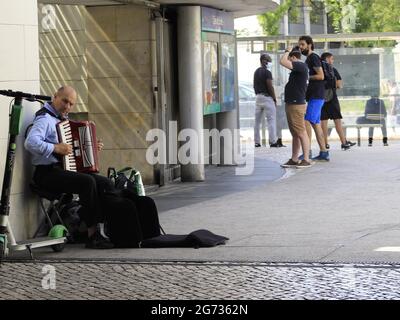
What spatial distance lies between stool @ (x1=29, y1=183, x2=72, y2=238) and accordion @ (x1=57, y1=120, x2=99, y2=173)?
0.96ft

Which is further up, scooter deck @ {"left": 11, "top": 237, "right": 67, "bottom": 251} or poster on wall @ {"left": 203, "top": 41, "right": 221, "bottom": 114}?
poster on wall @ {"left": 203, "top": 41, "right": 221, "bottom": 114}

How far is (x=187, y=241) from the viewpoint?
9.25 m

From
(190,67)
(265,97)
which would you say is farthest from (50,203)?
(265,97)

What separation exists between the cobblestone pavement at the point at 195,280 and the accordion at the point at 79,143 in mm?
1135

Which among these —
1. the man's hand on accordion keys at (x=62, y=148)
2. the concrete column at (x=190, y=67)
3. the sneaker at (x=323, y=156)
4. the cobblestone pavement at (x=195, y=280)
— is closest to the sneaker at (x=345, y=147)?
the sneaker at (x=323, y=156)

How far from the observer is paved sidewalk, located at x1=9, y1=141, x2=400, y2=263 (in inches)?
349

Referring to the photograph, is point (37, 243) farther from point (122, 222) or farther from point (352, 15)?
point (352, 15)

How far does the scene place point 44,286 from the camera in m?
7.66

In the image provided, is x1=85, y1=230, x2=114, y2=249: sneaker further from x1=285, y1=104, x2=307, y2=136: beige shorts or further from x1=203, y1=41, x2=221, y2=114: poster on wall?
x1=285, y1=104, x2=307, y2=136: beige shorts

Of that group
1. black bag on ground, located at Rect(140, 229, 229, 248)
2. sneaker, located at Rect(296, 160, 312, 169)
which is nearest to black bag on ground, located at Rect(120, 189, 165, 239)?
black bag on ground, located at Rect(140, 229, 229, 248)

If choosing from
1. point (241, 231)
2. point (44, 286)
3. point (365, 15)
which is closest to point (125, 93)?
point (241, 231)

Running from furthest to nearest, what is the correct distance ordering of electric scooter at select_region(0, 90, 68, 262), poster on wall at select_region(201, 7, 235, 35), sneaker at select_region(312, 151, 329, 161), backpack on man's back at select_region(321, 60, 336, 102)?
backpack on man's back at select_region(321, 60, 336, 102)
sneaker at select_region(312, 151, 329, 161)
poster on wall at select_region(201, 7, 235, 35)
electric scooter at select_region(0, 90, 68, 262)

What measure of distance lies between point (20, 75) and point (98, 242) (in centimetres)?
172

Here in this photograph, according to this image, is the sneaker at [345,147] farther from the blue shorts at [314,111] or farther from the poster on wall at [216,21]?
the poster on wall at [216,21]
